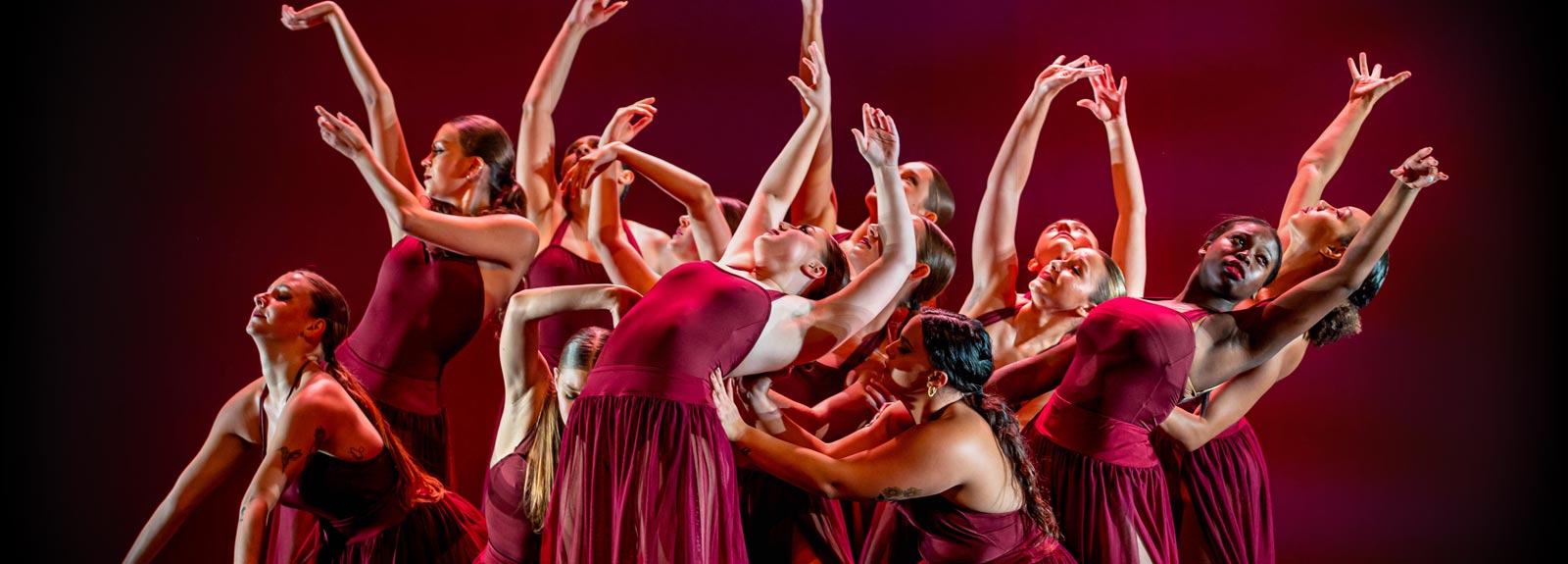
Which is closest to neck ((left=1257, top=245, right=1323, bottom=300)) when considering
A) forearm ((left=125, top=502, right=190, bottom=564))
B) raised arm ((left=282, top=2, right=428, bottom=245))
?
raised arm ((left=282, top=2, right=428, bottom=245))

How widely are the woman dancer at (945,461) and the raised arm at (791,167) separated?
71 cm

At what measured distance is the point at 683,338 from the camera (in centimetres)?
279

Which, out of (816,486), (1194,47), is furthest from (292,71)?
(1194,47)

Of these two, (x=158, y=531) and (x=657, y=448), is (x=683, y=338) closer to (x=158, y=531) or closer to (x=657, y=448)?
(x=657, y=448)

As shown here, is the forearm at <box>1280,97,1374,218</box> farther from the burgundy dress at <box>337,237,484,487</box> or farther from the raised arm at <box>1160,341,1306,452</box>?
the burgundy dress at <box>337,237,484,487</box>

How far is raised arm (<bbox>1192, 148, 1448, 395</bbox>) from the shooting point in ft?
10.1

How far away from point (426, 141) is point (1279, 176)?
319cm

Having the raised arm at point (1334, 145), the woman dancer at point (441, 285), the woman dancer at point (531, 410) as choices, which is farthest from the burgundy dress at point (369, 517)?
the raised arm at point (1334, 145)

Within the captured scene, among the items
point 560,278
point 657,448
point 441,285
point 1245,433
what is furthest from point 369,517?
point 1245,433

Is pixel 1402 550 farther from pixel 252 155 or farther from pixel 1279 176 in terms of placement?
pixel 252 155

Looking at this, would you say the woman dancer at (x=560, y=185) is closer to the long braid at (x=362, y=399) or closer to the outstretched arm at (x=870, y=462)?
the long braid at (x=362, y=399)

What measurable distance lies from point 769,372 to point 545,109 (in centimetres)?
137

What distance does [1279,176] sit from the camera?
16.5ft

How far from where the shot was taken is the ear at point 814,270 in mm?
3096
